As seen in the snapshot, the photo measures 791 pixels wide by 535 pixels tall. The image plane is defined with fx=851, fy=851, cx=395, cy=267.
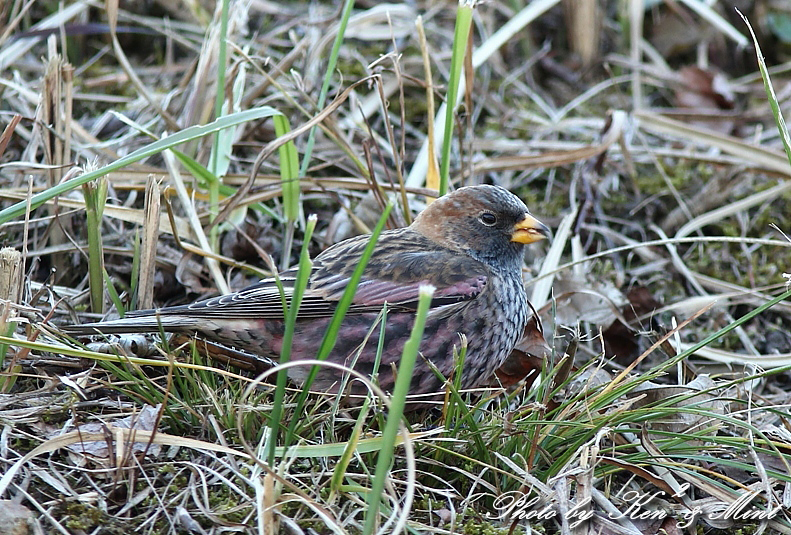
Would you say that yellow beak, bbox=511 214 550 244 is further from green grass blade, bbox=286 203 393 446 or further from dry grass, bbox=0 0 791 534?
green grass blade, bbox=286 203 393 446

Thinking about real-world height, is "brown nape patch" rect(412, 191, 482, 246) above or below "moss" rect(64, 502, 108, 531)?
above

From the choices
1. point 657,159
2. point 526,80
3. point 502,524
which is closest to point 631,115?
point 657,159

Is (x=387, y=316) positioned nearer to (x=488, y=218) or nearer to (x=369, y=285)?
(x=369, y=285)

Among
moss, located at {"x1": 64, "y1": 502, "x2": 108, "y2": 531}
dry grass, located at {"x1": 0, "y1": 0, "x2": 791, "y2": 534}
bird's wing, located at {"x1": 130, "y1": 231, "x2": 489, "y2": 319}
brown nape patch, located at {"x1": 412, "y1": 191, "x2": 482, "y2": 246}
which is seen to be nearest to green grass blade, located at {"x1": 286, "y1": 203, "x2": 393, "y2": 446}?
dry grass, located at {"x1": 0, "y1": 0, "x2": 791, "y2": 534}

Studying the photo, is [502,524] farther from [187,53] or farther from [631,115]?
[187,53]

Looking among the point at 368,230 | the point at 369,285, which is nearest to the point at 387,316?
the point at 369,285

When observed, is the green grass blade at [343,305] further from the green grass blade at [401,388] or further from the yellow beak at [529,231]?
the yellow beak at [529,231]
